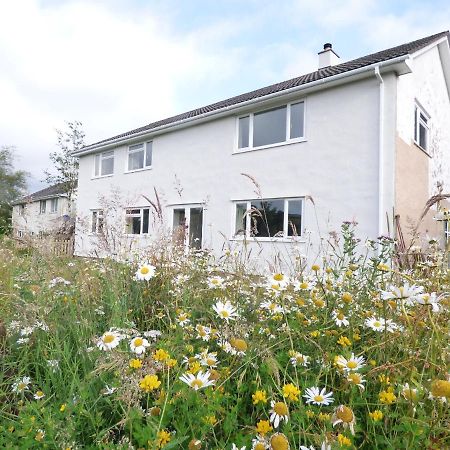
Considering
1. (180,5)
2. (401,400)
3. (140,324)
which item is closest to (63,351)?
(140,324)

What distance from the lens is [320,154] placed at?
8602 mm

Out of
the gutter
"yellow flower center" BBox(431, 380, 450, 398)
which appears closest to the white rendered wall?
the gutter

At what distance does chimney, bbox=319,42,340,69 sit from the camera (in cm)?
1229

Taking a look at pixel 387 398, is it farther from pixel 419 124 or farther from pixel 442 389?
pixel 419 124

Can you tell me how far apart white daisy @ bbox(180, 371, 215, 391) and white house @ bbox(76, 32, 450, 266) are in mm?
4689

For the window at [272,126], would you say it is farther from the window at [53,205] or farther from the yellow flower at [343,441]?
the window at [53,205]

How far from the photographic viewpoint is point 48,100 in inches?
819

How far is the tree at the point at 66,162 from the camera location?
962 inches

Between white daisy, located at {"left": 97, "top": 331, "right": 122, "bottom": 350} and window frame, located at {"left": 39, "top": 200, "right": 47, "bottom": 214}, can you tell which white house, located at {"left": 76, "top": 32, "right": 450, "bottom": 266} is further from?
window frame, located at {"left": 39, "top": 200, "right": 47, "bottom": 214}

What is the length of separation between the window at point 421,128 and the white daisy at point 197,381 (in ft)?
31.8

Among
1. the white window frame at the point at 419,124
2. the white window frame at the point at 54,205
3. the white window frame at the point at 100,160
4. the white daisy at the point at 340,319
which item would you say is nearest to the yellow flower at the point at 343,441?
the white daisy at the point at 340,319

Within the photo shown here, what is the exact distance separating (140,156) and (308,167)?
8228mm

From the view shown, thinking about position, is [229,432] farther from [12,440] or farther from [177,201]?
[177,201]

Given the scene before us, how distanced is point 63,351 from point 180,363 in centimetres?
75
